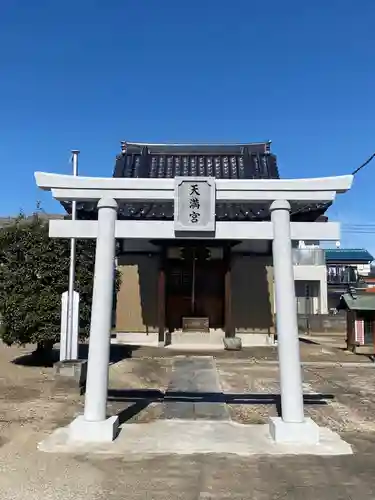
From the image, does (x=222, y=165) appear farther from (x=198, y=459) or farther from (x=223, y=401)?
(x=198, y=459)

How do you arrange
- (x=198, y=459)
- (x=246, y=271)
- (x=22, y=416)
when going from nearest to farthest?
1. (x=198, y=459)
2. (x=22, y=416)
3. (x=246, y=271)

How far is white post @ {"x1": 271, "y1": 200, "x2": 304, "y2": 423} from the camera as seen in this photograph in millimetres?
6086

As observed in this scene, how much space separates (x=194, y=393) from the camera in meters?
9.33

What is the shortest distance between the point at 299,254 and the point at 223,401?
24953 millimetres

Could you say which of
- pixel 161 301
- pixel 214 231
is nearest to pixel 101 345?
pixel 214 231

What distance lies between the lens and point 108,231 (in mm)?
6449

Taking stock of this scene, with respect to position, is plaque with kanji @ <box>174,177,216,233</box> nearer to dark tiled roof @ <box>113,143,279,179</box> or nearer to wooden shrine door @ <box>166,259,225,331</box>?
→ wooden shrine door @ <box>166,259,225,331</box>

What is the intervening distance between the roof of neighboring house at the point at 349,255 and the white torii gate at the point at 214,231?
37.0 meters

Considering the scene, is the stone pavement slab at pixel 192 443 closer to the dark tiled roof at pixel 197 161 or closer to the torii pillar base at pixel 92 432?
the torii pillar base at pixel 92 432

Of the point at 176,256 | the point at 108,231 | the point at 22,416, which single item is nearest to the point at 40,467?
the point at 22,416

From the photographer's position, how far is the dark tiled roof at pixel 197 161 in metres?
20.5

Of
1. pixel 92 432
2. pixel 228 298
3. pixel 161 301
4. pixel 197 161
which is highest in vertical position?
pixel 197 161

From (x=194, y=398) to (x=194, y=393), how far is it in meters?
0.49

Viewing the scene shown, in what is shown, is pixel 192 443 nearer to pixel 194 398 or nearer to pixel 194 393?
pixel 194 398
